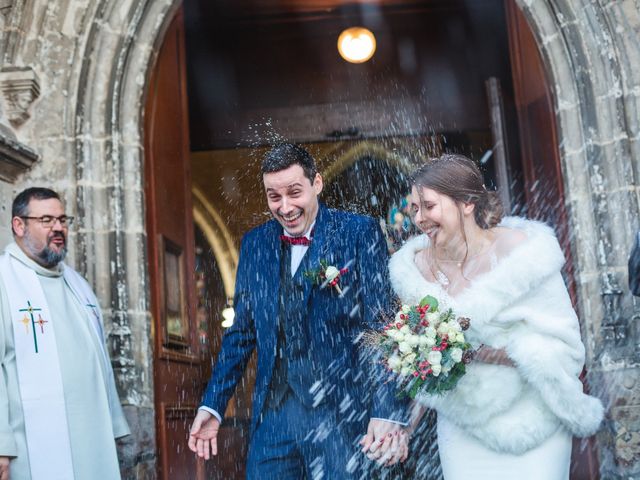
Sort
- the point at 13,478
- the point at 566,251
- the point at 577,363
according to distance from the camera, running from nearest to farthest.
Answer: the point at 577,363
the point at 13,478
the point at 566,251

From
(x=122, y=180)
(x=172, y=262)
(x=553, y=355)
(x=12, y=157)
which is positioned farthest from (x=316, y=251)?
(x=172, y=262)

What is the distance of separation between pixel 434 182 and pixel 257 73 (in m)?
6.39

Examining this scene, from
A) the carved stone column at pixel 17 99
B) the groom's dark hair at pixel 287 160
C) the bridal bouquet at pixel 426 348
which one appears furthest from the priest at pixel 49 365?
the bridal bouquet at pixel 426 348

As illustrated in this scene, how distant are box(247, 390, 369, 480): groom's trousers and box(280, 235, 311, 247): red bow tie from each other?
24.2 inches

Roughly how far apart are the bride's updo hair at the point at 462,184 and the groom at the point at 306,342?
339mm

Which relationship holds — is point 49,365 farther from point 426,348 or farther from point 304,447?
point 426,348

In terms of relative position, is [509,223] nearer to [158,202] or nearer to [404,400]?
[404,400]

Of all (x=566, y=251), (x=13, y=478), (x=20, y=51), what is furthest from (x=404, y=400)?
(x=20, y=51)

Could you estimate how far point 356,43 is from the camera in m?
8.95

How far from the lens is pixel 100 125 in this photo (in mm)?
5418

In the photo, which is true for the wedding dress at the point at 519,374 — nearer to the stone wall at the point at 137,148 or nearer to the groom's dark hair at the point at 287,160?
the groom's dark hair at the point at 287,160

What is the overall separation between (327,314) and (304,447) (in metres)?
0.52

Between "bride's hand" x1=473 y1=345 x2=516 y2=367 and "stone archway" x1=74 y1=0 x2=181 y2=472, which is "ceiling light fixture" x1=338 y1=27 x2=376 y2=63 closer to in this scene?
"stone archway" x1=74 y1=0 x2=181 y2=472

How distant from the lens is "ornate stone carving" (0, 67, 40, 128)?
17.6ft
